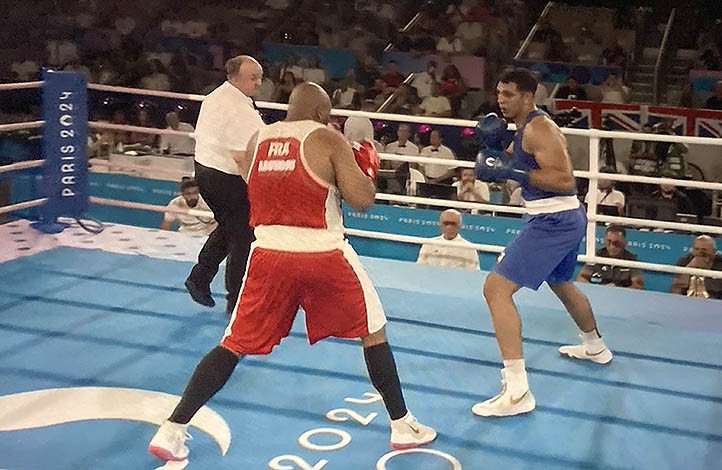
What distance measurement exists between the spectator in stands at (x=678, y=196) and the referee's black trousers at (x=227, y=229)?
3.11 meters

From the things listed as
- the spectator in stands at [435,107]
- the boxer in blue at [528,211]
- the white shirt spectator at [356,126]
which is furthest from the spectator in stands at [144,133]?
the boxer in blue at [528,211]

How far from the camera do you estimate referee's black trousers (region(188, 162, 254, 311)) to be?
360 cm

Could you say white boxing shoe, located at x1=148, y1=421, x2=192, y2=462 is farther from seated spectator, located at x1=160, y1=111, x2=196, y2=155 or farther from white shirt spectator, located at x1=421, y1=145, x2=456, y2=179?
seated spectator, located at x1=160, y1=111, x2=196, y2=155

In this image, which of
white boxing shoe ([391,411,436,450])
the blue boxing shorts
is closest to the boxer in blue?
the blue boxing shorts

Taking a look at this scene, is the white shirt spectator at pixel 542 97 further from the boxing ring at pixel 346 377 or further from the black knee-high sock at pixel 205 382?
the black knee-high sock at pixel 205 382

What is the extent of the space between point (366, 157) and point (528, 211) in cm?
81

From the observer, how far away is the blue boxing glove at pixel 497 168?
2.95 meters

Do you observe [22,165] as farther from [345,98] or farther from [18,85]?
[345,98]

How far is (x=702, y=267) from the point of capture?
4.68 meters

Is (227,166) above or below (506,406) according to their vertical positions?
above

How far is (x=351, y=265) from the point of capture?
2.53 meters

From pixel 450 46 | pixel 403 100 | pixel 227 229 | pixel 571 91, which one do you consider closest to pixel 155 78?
pixel 403 100

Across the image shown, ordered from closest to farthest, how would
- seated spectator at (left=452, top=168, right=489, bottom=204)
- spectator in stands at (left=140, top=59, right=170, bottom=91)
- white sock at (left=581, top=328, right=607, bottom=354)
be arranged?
white sock at (left=581, top=328, right=607, bottom=354), seated spectator at (left=452, top=168, right=489, bottom=204), spectator in stands at (left=140, top=59, right=170, bottom=91)

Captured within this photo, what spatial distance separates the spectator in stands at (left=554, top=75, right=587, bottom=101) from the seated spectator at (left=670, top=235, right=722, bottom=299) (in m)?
3.97
